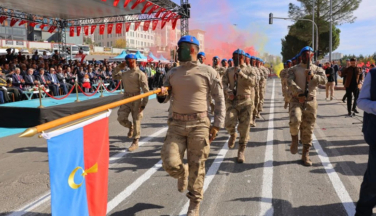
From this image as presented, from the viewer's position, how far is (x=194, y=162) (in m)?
3.66

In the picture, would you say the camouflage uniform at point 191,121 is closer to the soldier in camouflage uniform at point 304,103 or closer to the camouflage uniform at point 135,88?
the soldier in camouflage uniform at point 304,103

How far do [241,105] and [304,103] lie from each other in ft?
4.03

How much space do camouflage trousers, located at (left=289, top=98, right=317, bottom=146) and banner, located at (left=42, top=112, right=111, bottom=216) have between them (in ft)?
13.3

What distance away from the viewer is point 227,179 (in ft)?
15.9

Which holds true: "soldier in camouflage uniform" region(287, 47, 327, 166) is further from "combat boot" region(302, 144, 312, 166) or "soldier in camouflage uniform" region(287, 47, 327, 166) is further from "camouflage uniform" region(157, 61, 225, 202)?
"camouflage uniform" region(157, 61, 225, 202)

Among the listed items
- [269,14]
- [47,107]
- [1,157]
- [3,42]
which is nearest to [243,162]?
[1,157]

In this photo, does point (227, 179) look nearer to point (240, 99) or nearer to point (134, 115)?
point (240, 99)

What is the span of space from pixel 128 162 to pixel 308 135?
3576mm

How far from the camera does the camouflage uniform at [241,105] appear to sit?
236 inches

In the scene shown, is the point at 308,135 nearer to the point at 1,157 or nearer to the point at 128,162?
the point at 128,162

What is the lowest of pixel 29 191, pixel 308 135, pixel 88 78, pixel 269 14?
pixel 29 191

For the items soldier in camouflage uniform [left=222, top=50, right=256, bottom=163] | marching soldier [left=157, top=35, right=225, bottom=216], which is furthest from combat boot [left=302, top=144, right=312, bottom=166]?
marching soldier [left=157, top=35, right=225, bottom=216]

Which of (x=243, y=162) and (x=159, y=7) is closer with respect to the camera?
(x=243, y=162)

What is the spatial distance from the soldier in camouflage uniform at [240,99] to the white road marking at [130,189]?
177 centimetres
